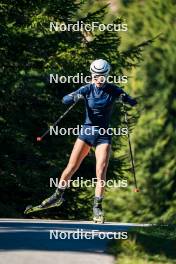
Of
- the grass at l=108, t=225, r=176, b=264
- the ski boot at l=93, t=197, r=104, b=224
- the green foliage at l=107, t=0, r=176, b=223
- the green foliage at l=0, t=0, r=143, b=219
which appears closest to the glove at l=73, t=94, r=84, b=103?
the ski boot at l=93, t=197, r=104, b=224

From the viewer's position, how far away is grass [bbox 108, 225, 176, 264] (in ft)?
28.0

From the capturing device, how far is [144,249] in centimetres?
917

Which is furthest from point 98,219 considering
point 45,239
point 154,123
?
point 154,123

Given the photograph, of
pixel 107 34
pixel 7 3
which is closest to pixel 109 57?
pixel 107 34

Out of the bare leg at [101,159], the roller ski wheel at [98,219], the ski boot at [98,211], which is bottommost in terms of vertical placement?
the roller ski wheel at [98,219]

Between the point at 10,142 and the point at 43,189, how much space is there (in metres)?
1.49

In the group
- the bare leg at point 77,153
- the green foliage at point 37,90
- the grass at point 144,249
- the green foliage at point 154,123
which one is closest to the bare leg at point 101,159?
the bare leg at point 77,153

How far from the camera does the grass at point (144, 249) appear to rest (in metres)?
8.53

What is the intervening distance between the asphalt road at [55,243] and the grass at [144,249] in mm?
148

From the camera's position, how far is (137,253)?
8945 mm

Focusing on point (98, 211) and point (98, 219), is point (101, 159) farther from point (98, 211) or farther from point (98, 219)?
point (98, 219)

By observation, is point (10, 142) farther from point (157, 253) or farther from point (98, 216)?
point (157, 253)

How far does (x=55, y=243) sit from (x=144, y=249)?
40.9 inches

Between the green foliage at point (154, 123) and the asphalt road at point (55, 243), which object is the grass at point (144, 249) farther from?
the green foliage at point (154, 123)
